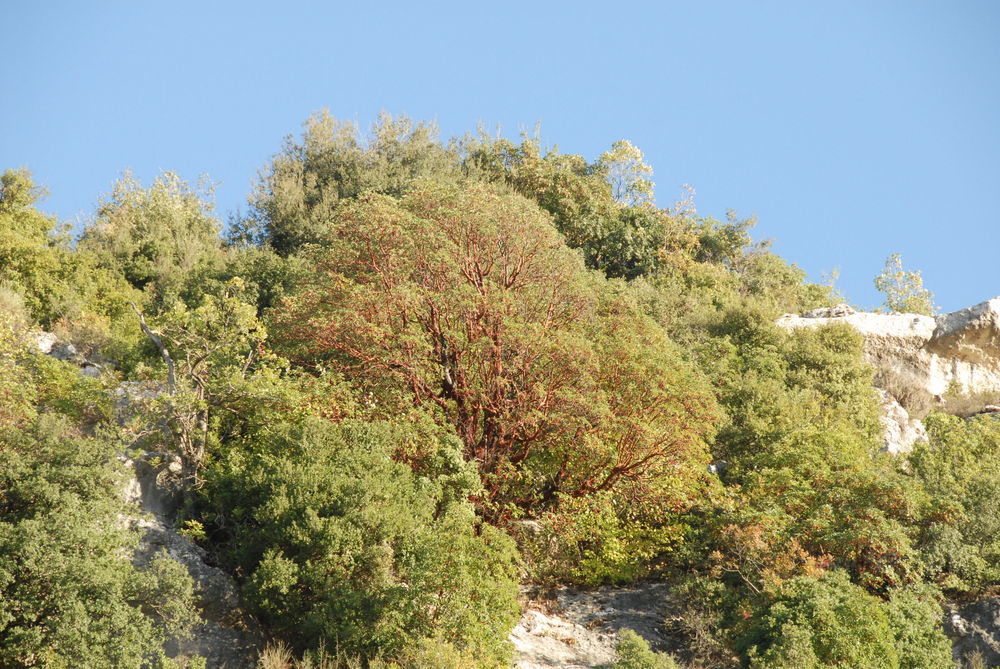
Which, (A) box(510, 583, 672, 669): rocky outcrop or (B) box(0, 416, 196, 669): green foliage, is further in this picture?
(A) box(510, 583, 672, 669): rocky outcrop

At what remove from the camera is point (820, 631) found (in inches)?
688

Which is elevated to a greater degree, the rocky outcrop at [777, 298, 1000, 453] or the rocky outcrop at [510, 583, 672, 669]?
the rocky outcrop at [777, 298, 1000, 453]

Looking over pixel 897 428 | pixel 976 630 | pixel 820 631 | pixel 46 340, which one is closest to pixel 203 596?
pixel 820 631

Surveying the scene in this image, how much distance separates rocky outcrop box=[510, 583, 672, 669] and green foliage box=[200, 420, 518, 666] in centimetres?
139

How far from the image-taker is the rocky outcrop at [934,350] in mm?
36375

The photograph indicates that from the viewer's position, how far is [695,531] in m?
21.8

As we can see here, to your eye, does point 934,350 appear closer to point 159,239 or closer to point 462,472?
point 462,472

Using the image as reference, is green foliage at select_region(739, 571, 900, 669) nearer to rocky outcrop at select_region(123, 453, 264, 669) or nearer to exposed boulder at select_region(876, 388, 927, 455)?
rocky outcrop at select_region(123, 453, 264, 669)

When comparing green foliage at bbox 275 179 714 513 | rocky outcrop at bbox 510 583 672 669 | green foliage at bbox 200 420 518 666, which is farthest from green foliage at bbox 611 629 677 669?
green foliage at bbox 275 179 714 513

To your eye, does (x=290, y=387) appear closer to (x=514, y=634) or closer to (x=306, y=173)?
(x=514, y=634)

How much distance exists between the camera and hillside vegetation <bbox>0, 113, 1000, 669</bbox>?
17062 mm

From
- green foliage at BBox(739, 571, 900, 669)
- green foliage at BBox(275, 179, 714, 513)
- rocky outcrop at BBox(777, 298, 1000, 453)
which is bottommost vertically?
green foliage at BBox(739, 571, 900, 669)

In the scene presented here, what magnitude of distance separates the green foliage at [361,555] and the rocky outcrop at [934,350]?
2071 centimetres

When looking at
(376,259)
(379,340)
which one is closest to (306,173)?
(376,259)
